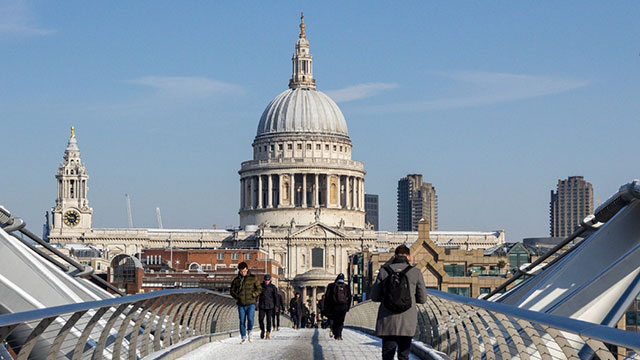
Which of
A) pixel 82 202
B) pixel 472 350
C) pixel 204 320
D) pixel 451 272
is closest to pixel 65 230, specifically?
pixel 82 202

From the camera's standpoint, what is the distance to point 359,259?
164125 mm

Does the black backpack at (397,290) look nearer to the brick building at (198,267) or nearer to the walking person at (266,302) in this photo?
the walking person at (266,302)

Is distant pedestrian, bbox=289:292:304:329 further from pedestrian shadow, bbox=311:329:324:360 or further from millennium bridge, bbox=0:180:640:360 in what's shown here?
pedestrian shadow, bbox=311:329:324:360

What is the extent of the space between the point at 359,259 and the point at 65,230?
2125 inches

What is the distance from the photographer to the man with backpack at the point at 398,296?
1694 cm

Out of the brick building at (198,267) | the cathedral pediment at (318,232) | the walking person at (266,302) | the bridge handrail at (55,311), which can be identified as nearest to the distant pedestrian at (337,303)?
the walking person at (266,302)

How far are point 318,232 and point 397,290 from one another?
172970mm

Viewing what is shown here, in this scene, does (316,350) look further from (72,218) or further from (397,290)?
(72,218)

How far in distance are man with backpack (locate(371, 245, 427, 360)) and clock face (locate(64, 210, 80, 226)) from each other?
7104 inches

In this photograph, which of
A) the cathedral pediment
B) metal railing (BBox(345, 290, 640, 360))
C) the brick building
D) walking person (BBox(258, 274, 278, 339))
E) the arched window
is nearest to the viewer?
metal railing (BBox(345, 290, 640, 360))

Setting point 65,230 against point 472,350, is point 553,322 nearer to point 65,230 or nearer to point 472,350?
point 472,350

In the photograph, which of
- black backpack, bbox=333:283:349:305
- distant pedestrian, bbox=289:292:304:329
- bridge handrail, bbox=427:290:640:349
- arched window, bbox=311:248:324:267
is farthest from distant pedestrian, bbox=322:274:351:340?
arched window, bbox=311:248:324:267

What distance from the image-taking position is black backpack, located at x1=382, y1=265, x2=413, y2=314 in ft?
55.5

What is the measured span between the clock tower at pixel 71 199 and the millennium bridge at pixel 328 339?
158176 millimetres
